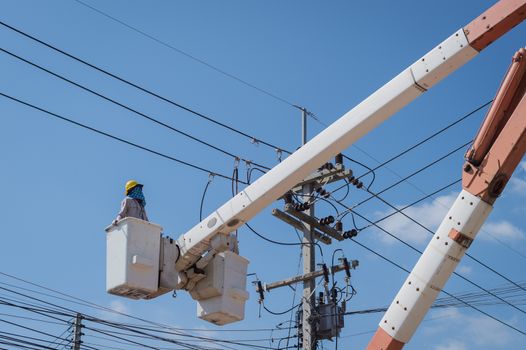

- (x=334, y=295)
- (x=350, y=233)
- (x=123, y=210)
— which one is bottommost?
(x=123, y=210)

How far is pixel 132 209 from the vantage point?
1124 cm

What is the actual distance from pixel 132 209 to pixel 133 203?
0.09 meters

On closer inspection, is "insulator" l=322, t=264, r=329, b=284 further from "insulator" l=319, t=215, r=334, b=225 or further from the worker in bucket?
the worker in bucket

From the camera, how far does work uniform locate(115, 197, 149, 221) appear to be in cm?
1115

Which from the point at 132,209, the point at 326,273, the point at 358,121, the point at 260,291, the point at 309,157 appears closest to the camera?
the point at 358,121

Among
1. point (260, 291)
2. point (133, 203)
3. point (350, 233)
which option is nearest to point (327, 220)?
point (350, 233)

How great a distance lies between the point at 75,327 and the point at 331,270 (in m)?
10.3

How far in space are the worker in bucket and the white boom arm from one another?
0.61 m

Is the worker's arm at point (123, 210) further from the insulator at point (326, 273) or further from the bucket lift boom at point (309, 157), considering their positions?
the insulator at point (326, 273)

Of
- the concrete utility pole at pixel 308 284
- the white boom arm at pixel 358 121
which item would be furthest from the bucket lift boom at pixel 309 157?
the concrete utility pole at pixel 308 284

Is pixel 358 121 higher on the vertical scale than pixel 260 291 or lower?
lower

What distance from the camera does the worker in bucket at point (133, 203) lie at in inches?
441

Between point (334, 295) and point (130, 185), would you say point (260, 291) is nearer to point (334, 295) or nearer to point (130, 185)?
point (334, 295)

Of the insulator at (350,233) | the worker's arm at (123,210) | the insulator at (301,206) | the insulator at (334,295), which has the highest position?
the insulator at (301,206)
